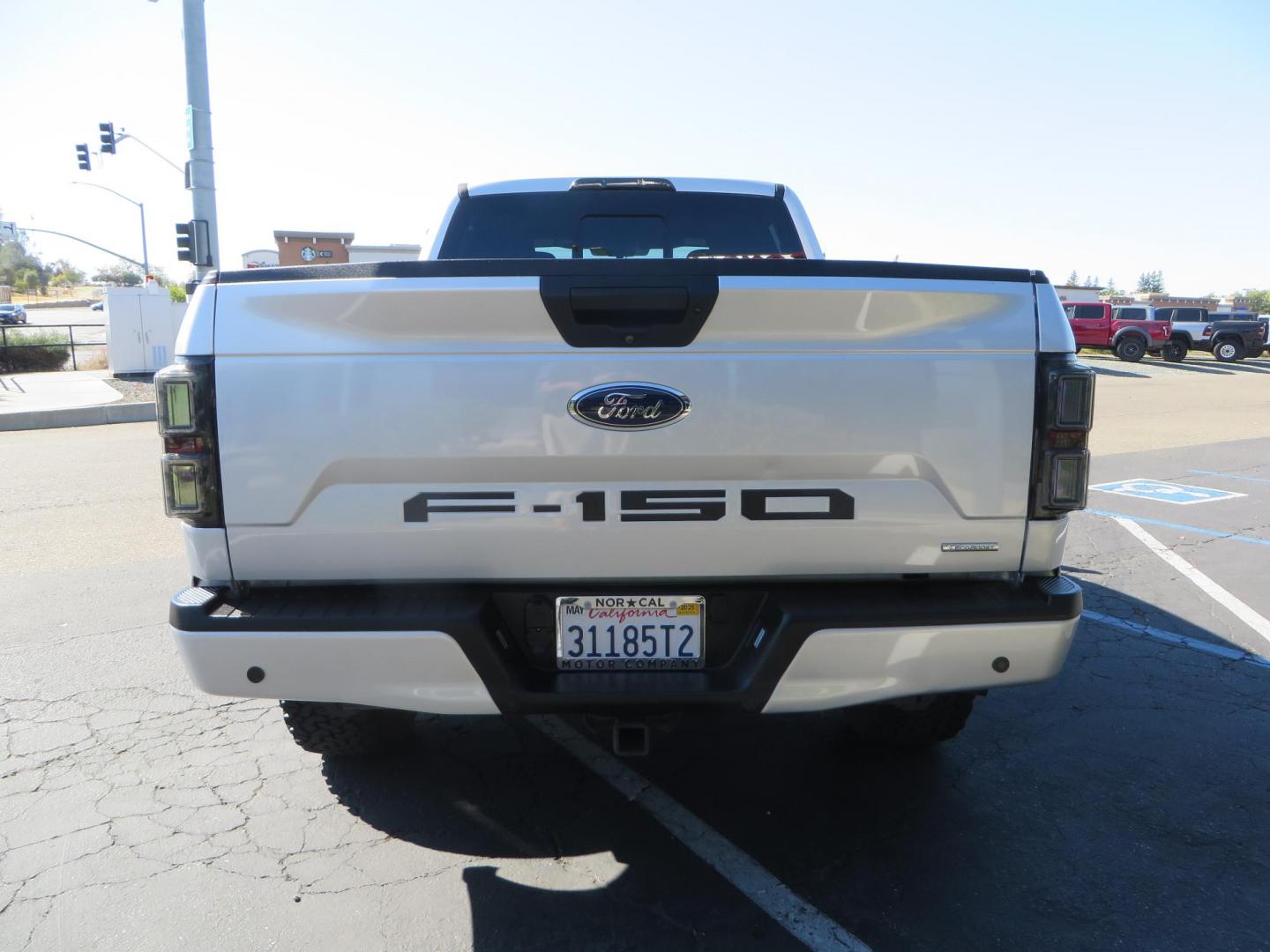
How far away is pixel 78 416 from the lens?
46.8 feet

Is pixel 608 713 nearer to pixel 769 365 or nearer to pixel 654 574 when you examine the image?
pixel 654 574

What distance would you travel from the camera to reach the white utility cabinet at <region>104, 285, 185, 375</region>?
1892cm

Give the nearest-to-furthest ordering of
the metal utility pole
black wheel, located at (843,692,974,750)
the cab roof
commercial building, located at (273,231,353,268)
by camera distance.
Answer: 1. black wheel, located at (843,692,974,750)
2. the cab roof
3. the metal utility pole
4. commercial building, located at (273,231,353,268)

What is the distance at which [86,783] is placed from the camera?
10.9 feet

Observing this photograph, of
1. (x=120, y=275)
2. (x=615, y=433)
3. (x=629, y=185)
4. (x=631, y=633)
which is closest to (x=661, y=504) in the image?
(x=615, y=433)

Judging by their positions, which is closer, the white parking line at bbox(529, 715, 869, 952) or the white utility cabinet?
the white parking line at bbox(529, 715, 869, 952)

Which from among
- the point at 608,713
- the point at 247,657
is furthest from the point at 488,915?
the point at 247,657

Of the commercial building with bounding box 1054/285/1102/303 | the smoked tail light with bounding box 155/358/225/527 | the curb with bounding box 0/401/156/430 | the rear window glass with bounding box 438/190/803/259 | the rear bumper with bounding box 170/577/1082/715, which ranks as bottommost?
the curb with bounding box 0/401/156/430

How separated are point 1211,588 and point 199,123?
47.2ft

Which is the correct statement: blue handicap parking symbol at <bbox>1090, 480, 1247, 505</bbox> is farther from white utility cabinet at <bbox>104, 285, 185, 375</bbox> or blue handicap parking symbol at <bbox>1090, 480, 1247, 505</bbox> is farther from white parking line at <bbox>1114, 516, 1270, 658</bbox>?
white utility cabinet at <bbox>104, 285, 185, 375</bbox>

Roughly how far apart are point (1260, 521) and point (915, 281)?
23.6 feet

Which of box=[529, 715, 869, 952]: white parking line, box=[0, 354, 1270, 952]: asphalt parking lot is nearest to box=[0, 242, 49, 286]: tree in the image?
box=[0, 354, 1270, 952]: asphalt parking lot

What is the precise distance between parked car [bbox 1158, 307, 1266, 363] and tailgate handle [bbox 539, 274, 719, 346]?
37.4 metres

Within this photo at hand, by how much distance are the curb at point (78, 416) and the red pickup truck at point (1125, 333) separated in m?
30.0
